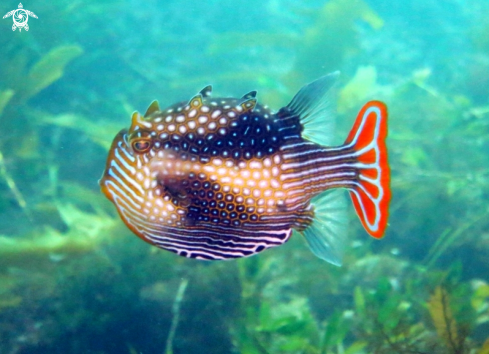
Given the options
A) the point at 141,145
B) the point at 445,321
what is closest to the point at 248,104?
the point at 141,145

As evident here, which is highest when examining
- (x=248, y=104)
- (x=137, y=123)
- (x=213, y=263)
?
(x=248, y=104)

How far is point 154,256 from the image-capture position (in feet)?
14.6

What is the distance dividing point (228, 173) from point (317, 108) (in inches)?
20.9

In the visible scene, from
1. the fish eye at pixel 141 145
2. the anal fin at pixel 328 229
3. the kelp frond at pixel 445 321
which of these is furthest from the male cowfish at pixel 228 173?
the kelp frond at pixel 445 321

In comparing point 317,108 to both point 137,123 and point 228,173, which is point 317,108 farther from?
point 137,123

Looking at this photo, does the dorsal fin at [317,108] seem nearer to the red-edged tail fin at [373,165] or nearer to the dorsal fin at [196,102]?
the red-edged tail fin at [373,165]

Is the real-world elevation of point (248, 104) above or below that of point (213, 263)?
above

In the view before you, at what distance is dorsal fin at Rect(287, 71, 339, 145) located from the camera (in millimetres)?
1662

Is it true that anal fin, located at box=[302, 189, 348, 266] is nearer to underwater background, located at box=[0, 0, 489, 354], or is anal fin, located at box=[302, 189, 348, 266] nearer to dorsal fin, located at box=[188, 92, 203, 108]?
dorsal fin, located at box=[188, 92, 203, 108]

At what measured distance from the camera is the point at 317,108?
170cm

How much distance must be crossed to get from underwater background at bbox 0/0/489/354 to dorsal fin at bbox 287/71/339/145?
2472 millimetres

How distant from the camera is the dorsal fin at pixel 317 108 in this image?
1.66 metres

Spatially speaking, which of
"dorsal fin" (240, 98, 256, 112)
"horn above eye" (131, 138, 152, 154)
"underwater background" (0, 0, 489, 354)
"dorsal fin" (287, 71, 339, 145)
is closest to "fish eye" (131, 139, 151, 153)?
"horn above eye" (131, 138, 152, 154)

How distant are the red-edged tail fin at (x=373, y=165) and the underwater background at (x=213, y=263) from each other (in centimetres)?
226
